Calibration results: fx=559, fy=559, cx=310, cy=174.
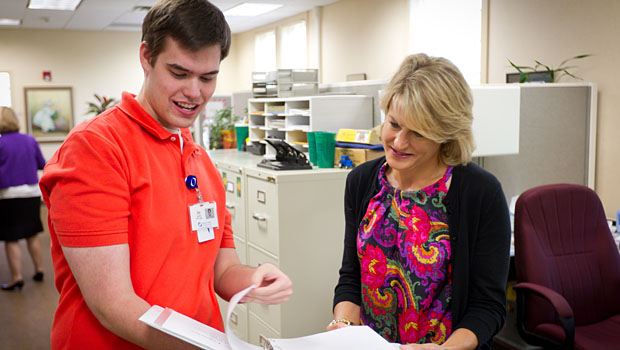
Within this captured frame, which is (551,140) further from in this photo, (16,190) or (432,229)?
(16,190)

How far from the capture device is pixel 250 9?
7.68 metres

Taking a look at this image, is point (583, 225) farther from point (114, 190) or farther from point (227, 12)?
point (227, 12)

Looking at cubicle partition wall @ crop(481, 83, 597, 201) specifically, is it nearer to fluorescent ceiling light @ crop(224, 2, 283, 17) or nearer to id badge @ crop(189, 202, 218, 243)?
id badge @ crop(189, 202, 218, 243)

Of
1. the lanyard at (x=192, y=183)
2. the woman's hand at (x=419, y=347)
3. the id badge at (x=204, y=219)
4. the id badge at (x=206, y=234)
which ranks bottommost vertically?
the woman's hand at (x=419, y=347)

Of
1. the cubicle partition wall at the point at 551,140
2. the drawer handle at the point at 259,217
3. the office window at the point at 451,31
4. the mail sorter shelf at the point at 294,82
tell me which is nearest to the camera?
the drawer handle at the point at 259,217

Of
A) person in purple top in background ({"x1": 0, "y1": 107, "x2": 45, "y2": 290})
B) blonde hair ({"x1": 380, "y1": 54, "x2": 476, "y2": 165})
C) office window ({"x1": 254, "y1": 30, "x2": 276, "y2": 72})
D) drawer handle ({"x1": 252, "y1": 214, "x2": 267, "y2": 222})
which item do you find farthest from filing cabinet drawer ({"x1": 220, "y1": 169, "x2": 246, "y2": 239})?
office window ({"x1": 254, "y1": 30, "x2": 276, "y2": 72})

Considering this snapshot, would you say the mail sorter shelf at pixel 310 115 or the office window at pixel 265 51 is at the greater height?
the office window at pixel 265 51

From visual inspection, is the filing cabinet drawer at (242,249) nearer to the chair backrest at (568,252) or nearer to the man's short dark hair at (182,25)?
the chair backrest at (568,252)

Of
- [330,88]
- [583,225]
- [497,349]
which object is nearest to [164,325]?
[583,225]

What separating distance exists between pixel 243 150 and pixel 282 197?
4.87 ft

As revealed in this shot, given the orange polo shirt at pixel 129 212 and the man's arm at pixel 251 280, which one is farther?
the man's arm at pixel 251 280

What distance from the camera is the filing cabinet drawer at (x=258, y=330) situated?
287 centimetres

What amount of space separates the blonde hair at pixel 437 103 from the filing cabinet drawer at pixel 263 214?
1356mm

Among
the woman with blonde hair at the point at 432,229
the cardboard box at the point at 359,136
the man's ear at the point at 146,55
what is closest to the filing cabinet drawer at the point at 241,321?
the cardboard box at the point at 359,136
